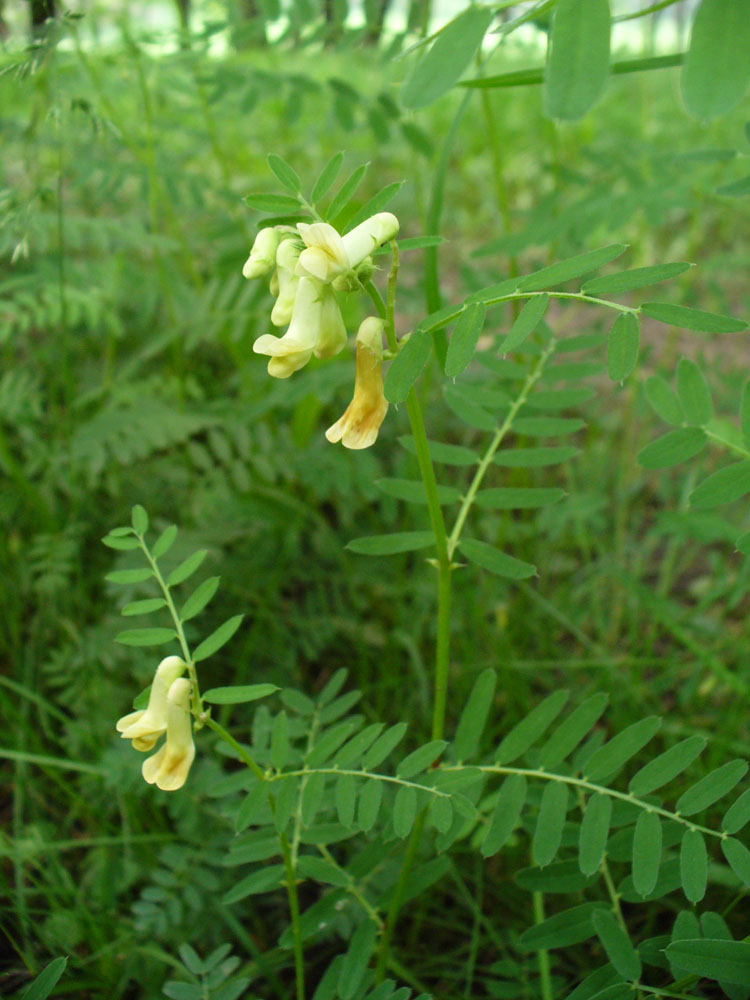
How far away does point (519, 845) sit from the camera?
125cm

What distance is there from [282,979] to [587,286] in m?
1.00

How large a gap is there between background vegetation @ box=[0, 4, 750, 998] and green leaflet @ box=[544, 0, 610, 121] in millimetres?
474

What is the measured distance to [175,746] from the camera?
0.81 meters

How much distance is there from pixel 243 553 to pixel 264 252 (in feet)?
2.90

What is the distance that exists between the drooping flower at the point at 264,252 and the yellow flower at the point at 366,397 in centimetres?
10

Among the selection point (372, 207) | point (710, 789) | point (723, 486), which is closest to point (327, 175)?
point (372, 207)

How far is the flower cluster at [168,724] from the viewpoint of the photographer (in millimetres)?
789

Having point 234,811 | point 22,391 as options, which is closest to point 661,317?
point 234,811

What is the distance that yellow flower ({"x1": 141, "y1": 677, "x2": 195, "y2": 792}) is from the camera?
790 mm

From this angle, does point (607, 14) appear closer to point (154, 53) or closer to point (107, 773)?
point (107, 773)

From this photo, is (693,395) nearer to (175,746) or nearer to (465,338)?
(465,338)

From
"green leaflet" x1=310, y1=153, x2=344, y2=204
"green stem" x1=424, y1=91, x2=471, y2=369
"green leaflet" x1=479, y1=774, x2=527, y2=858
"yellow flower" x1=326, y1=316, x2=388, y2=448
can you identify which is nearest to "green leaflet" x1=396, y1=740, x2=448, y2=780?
"green leaflet" x1=479, y1=774, x2=527, y2=858

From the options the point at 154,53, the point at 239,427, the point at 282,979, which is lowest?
the point at 282,979

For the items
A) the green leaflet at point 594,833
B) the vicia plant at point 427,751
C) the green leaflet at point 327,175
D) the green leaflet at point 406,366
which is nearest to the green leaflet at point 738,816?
the vicia plant at point 427,751
